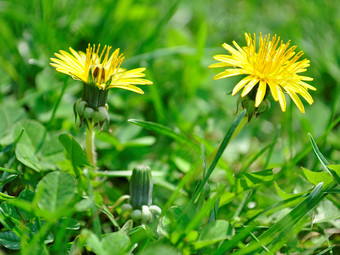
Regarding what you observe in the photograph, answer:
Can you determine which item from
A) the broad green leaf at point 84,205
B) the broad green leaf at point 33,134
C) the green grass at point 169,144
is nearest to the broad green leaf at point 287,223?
the green grass at point 169,144

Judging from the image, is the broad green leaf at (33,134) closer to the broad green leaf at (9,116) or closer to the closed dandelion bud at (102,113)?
the broad green leaf at (9,116)

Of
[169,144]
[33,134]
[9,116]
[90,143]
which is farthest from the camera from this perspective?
[169,144]

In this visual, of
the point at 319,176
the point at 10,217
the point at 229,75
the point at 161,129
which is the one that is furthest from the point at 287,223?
the point at 10,217

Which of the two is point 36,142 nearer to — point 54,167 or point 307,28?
point 54,167

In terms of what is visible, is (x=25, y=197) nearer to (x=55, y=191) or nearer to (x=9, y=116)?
(x=55, y=191)

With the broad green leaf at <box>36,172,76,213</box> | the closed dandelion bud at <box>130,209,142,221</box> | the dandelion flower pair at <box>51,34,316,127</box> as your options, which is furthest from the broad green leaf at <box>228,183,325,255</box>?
the broad green leaf at <box>36,172,76,213</box>
